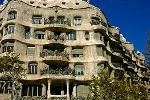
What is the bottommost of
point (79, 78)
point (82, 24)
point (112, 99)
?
point (112, 99)

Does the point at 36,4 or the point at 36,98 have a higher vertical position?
the point at 36,4

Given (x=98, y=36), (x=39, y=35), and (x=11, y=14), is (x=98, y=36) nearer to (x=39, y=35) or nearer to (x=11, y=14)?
(x=39, y=35)

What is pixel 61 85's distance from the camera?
58.1 metres

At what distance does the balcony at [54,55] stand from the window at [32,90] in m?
4.78

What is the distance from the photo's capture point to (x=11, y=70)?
173ft

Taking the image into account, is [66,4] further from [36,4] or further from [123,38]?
[123,38]

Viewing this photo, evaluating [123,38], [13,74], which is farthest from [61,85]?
[123,38]

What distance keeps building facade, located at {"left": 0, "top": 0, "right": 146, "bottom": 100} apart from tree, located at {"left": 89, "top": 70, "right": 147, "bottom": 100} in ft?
30.5

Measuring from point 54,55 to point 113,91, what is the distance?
15.6 meters

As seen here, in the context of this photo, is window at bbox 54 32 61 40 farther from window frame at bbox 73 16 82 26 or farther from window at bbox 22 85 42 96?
window at bbox 22 85 42 96

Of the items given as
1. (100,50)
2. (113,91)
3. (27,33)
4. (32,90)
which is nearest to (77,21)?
(100,50)

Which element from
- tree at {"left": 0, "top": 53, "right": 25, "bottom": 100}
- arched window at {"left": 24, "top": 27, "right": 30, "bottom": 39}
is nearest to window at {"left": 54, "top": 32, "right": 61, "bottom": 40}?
arched window at {"left": 24, "top": 27, "right": 30, "bottom": 39}

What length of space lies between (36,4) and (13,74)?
17.3 metres

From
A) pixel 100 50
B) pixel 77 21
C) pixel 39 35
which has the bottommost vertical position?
pixel 100 50
